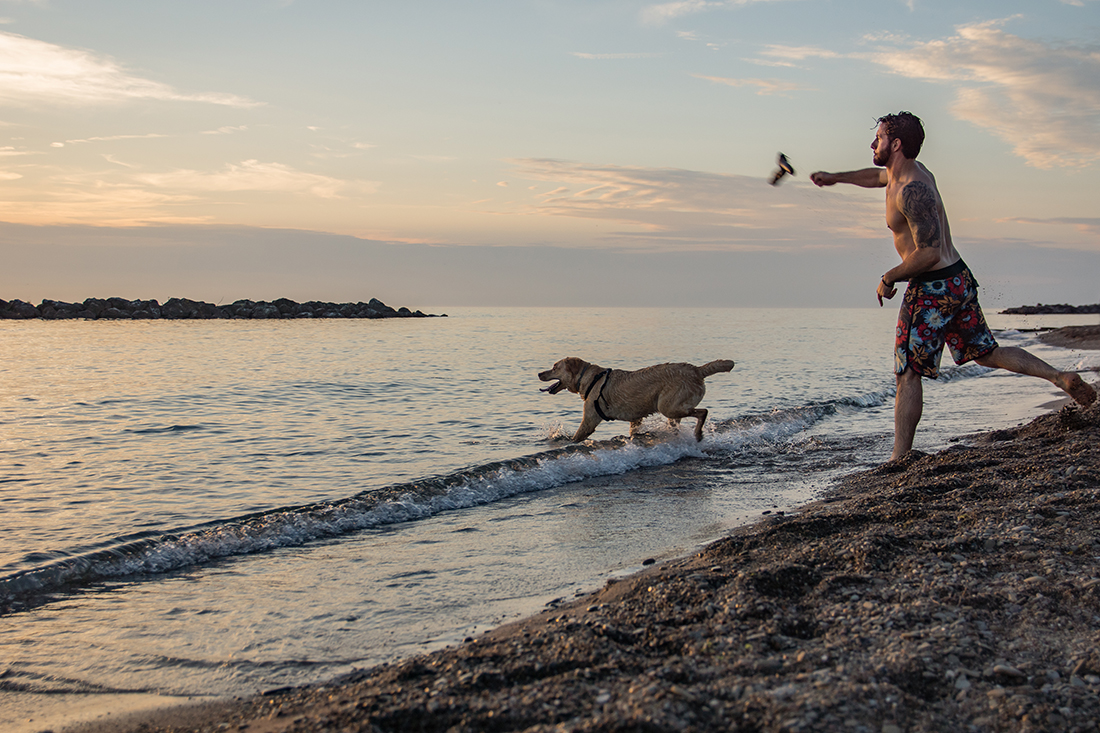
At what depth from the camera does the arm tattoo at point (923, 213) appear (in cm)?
553

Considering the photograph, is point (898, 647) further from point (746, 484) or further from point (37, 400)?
point (37, 400)

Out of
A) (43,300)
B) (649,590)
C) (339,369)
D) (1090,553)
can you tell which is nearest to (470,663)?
(649,590)

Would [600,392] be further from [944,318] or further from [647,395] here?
[944,318]

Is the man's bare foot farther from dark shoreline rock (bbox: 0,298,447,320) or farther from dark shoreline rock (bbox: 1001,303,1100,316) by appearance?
dark shoreline rock (bbox: 1001,303,1100,316)

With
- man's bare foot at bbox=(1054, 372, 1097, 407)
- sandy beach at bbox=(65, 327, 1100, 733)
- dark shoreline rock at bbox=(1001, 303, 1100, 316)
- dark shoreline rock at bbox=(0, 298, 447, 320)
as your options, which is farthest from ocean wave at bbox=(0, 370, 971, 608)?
dark shoreline rock at bbox=(1001, 303, 1100, 316)

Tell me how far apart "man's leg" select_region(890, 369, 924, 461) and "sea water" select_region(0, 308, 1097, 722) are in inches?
29.0

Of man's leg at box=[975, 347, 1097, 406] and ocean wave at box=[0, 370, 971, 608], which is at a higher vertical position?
man's leg at box=[975, 347, 1097, 406]

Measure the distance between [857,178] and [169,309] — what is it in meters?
54.1

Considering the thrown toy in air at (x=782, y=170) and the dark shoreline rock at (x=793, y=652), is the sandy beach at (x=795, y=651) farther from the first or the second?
the thrown toy in air at (x=782, y=170)

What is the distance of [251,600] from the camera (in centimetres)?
420

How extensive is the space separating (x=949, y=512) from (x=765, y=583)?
1.76 meters

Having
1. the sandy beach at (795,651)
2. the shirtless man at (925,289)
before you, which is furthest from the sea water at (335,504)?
the shirtless man at (925,289)

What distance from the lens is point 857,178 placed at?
6348mm

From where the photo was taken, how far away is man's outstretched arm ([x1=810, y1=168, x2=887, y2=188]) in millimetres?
6195
